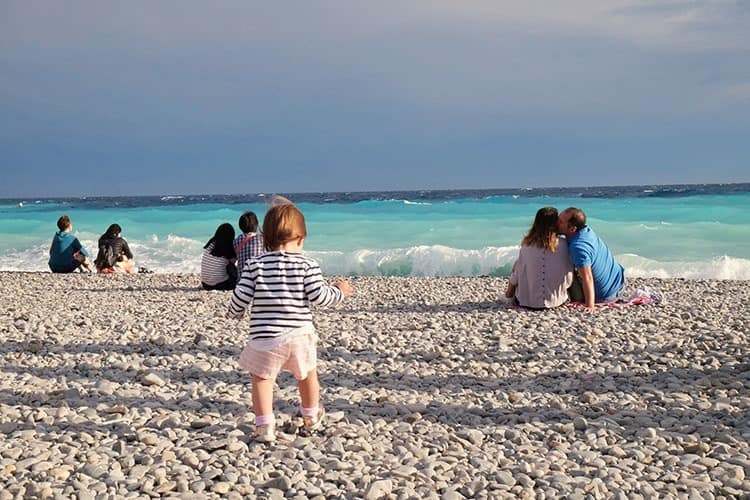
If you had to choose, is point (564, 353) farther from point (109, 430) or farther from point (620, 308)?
point (109, 430)

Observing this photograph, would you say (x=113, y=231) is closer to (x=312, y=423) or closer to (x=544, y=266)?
(x=544, y=266)

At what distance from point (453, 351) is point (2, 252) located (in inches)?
957

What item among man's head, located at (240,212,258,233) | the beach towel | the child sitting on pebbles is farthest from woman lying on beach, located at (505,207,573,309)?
the child sitting on pebbles

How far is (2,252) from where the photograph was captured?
26.5 metres

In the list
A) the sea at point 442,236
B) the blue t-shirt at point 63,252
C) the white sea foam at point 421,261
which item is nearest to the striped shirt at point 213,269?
the blue t-shirt at point 63,252

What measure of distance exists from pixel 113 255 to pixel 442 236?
16.8 meters

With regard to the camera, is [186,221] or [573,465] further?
[186,221]

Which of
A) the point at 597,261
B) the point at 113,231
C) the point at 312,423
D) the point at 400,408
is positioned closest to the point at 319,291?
the point at 312,423

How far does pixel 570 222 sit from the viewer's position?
8867 millimetres

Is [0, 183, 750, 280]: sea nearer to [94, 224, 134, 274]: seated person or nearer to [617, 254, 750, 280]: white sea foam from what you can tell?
[617, 254, 750, 280]: white sea foam

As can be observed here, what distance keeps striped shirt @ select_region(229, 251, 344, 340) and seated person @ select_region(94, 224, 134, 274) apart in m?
12.0

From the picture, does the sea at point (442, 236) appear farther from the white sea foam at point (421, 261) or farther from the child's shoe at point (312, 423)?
the child's shoe at point (312, 423)

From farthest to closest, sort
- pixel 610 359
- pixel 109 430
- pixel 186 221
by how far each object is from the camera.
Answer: pixel 186 221 → pixel 610 359 → pixel 109 430

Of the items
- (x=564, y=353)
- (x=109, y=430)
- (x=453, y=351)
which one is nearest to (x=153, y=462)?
(x=109, y=430)
